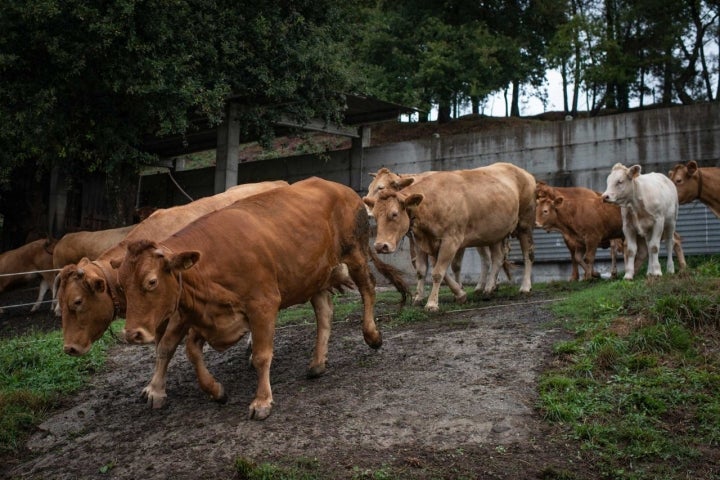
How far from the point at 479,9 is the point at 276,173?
43.1 ft

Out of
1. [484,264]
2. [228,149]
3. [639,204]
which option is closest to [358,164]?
[228,149]

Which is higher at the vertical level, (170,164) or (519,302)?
(170,164)

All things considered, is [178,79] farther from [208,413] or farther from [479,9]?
[479,9]

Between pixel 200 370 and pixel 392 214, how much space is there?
4849 millimetres

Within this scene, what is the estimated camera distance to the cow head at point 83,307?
7.51 m

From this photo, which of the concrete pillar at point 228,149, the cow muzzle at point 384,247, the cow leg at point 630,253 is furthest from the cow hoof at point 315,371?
the concrete pillar at point 228,149

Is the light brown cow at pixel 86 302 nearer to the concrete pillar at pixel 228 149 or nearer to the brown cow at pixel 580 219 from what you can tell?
the brown cow at pixel 580 219

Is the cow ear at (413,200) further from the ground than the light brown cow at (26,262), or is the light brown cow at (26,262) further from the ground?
the cow ear at (413,200)

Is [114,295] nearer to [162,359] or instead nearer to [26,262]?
[162,359]

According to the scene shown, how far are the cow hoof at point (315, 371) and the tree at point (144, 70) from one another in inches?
382

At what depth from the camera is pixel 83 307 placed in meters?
7.56

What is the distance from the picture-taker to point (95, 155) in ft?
61.0

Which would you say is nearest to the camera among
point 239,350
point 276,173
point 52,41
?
point 239,350

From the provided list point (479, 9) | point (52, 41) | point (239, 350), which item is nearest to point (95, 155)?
point (52, 41)
